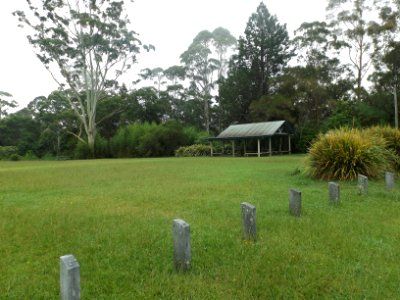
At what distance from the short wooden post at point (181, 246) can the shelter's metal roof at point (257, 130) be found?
26.2 metres

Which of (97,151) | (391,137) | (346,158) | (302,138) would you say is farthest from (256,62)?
(346,158)

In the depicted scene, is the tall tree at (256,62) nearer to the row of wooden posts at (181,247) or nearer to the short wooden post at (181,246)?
the row of wooden posts at (181,247)

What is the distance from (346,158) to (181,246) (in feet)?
27.3

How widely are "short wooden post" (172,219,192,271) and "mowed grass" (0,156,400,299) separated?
105 mm

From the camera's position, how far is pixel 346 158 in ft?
34.9

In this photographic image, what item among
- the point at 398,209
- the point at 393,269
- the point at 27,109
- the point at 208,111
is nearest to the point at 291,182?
the point at 398,209

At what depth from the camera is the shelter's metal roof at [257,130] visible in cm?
2999

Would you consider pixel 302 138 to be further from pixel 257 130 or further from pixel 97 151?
pixel 97 151

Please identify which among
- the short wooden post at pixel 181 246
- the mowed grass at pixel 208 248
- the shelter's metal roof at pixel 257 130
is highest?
the shelter's metal roof at pixel 257 130

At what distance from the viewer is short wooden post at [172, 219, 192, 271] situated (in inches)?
144

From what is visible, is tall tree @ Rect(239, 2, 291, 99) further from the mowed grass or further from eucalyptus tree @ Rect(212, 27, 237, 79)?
the mowed grass

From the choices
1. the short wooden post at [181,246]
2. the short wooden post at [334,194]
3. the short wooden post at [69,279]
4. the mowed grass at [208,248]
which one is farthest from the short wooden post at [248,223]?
the short wooden post at [334,194]

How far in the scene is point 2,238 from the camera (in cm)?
508

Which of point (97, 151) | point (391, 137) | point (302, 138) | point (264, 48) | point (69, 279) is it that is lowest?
point (69, 279)
